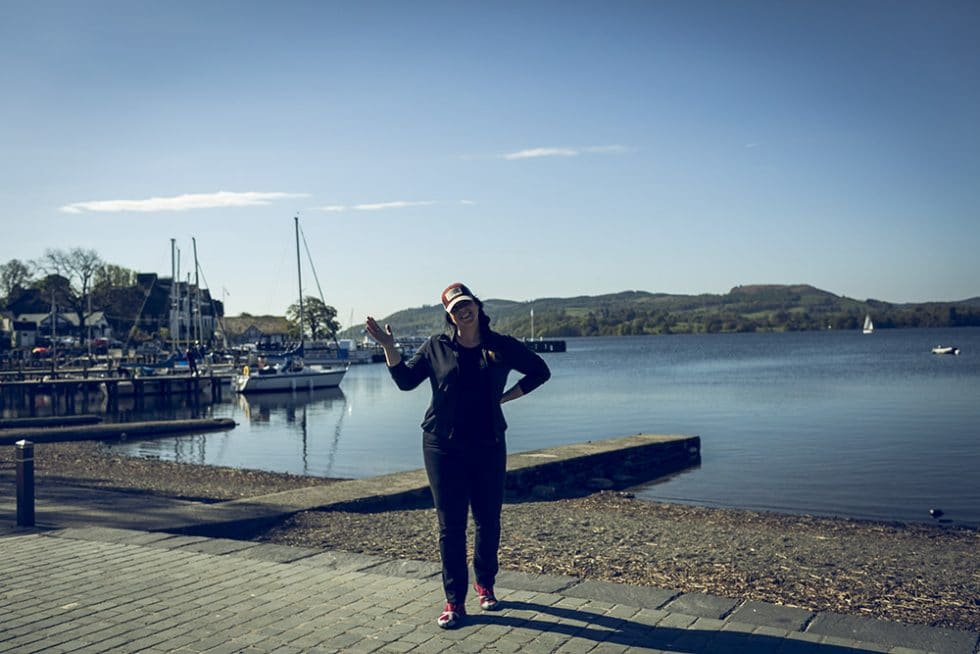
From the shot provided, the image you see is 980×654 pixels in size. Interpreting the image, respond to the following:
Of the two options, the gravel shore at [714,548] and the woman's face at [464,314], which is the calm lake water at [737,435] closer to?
the gravel shore at [714,548]

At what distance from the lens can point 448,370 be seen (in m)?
5.74

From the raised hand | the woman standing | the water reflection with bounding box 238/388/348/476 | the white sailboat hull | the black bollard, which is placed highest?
the raised hand

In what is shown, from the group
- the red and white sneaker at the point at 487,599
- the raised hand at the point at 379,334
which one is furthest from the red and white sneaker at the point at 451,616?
the raised hand at the point at 379,334

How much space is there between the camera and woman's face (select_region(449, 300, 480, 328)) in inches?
225

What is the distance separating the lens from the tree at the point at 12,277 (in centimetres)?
11412

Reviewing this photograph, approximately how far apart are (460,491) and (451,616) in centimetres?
77

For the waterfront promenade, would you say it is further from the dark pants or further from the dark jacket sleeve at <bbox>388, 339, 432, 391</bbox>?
the dark jacket sleeve at <bbox>388, 339, 432, 391</bbox>

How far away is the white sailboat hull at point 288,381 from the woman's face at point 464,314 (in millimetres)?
53575

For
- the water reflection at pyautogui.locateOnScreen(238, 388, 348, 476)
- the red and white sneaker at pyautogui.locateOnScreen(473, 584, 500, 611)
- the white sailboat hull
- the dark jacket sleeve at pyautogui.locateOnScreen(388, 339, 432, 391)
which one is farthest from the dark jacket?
the white sailboat hull

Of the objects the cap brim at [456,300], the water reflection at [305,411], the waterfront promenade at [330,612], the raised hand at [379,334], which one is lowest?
the water reflection at [305,411]

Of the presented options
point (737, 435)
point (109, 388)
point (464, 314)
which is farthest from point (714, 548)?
point (109, 388)

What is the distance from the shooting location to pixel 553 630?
17.5ft

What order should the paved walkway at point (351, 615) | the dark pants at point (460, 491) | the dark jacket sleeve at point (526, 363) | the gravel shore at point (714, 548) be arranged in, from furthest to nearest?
the gravel shore at point (714, 548)
the dark jacket sleeve at point (526, 363)
the dark pants at point (460, 491)
the paved walkway at point (351, 615)

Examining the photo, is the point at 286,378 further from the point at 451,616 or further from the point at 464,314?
the point at 451,616
